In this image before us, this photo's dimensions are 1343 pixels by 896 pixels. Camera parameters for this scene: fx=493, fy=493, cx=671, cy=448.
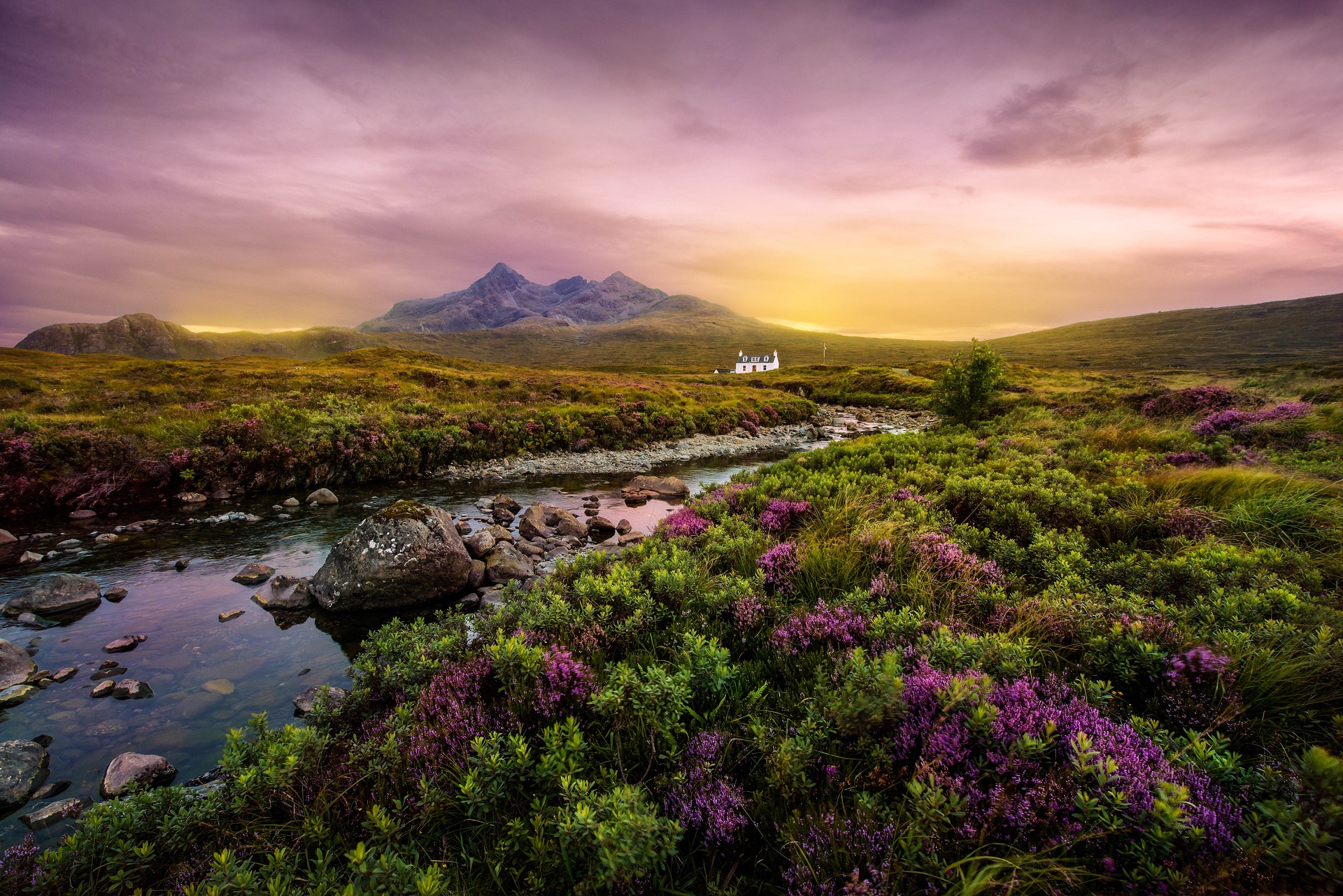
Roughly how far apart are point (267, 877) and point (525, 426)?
25.4 m

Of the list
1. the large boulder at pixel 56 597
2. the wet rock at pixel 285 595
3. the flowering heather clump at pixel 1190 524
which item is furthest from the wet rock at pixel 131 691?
the flowering heather clump at pixel 1190 524

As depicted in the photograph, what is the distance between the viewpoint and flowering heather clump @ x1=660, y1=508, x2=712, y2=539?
851cm

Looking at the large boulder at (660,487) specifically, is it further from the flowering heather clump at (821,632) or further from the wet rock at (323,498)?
the flowering heather clump at (821,632)

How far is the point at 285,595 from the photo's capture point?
1002 centimetres

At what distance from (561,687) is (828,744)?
2137 mm

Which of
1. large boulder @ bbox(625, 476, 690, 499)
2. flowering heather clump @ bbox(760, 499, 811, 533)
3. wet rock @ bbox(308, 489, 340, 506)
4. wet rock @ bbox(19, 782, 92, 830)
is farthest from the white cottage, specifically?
wet rock @ bbox(19, 782, 92, 830)

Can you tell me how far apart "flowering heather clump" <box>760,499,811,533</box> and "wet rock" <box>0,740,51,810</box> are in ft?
31.2

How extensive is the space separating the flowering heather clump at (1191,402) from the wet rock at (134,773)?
2532 cm

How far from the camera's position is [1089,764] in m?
2.58

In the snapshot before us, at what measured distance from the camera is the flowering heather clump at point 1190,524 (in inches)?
263

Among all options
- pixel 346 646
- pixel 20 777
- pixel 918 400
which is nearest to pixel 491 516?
pixel 346 646

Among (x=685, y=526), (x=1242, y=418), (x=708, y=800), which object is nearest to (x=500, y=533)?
(x=685, y=526)

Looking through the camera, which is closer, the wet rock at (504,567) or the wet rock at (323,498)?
the wet rock at (504,567)

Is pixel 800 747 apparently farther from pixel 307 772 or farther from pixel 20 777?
pixel 20 777
